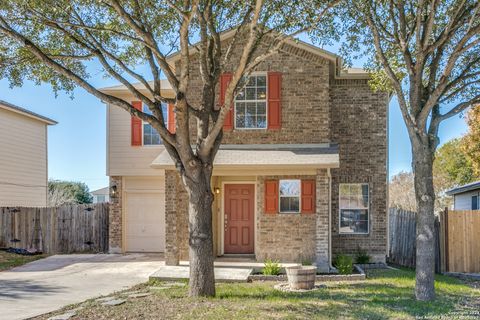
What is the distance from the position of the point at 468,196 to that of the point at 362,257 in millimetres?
8776

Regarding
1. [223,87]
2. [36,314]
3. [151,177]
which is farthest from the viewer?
[151,177]

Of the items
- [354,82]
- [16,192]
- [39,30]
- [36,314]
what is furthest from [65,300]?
[16,192]

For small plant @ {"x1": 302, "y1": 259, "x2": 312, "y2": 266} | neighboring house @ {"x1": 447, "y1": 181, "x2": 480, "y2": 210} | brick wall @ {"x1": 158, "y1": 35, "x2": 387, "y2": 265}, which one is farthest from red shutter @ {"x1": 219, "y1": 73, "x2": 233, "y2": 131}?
neighboring house @ {"x1": 447, "y1": 181, "x2": 480, "y2": 210}

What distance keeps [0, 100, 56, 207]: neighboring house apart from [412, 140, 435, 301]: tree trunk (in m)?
17.1

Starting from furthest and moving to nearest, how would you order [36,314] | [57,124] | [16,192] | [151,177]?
[57,124], [16,192], [151,177], [36,314]

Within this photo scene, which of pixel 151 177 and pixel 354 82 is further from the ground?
pixel 354 82

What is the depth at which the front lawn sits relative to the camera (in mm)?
8242

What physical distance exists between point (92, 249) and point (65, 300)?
29.1 feet

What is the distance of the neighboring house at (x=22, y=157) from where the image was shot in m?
21.0

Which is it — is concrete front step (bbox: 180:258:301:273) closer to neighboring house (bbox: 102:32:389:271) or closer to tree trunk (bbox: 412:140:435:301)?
neighboring house (bbox: 102:32:389:271)

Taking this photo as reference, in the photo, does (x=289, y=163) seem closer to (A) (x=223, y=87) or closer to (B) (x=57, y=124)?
(A) (x=223, y=87)

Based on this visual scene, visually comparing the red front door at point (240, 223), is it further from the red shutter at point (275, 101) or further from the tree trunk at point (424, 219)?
the tree trunk at point (424, 219)

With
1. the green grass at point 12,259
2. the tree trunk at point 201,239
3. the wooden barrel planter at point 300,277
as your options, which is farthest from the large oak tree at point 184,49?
the green grass at point 12,259

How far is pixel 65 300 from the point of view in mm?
9852
